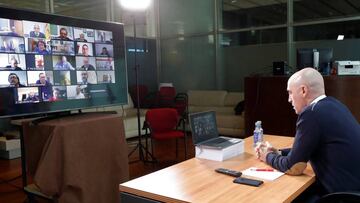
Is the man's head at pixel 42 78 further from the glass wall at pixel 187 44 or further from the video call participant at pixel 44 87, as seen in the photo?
the glass wall at pixel 187 44

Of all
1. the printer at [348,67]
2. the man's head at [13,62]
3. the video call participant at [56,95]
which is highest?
the man's head at [13,62]

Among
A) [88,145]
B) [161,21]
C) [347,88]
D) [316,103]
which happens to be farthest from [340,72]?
[161,21]

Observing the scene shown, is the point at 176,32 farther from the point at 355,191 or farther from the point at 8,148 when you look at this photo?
the point at 355,191

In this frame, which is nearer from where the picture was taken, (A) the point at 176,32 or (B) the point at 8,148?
(B) the point at 8,148

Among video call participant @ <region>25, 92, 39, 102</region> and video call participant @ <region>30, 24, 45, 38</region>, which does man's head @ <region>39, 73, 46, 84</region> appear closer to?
video call participant @ <region>25, 92, 39, 102</region>

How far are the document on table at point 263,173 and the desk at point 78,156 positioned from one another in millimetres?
1378

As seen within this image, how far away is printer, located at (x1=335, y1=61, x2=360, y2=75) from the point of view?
477cm

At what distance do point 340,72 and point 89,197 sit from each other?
12.6 ft

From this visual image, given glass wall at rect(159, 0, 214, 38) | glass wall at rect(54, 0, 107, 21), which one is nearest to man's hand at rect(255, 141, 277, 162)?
glass wall at rect(54, 0, 107, 21)

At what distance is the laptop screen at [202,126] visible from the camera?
7.35 feet

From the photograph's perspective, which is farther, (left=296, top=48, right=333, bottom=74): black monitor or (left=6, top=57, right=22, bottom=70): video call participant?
(left=296, top=48, right=333, bottom=74): black monitor

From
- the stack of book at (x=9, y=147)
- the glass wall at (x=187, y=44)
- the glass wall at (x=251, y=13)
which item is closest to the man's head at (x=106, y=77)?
the stack of book at (x=9, y=147)

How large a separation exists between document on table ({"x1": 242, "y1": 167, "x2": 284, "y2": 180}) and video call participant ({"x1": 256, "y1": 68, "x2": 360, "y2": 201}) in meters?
0.05

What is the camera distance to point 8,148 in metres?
5.19
